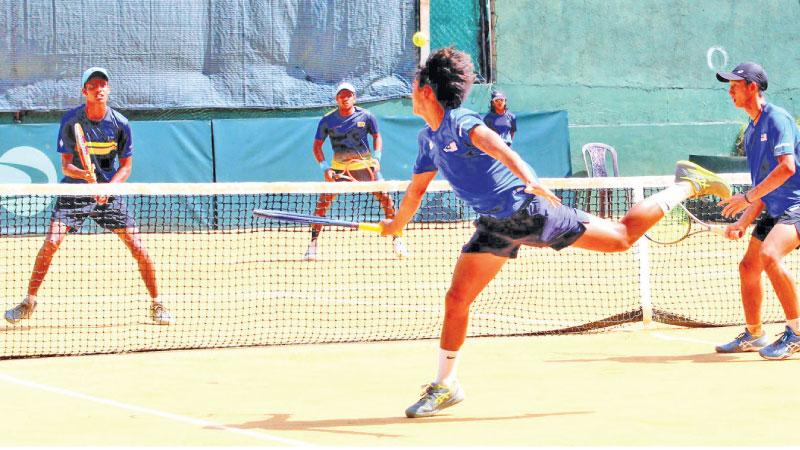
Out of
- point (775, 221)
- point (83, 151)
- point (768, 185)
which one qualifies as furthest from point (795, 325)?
point (83, 151)

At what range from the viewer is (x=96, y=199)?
8797 millimetres

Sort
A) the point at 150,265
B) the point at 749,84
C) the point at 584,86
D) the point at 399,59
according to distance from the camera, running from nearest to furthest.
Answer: the point at 749,84
the point at 150,265
the point at 399,59
the point at 584,86

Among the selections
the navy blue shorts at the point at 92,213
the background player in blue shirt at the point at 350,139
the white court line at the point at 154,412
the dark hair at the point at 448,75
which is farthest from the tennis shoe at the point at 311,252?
the dark hair at the point at 448,75

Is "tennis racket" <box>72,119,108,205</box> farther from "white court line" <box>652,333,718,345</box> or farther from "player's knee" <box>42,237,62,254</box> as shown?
"white court line" <box>652,333,718,345</box>

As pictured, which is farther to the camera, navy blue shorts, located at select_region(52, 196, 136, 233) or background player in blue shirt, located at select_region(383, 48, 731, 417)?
navy blue shorts, located at select_region(52, 196, 136, 233)

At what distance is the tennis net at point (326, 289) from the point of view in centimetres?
872

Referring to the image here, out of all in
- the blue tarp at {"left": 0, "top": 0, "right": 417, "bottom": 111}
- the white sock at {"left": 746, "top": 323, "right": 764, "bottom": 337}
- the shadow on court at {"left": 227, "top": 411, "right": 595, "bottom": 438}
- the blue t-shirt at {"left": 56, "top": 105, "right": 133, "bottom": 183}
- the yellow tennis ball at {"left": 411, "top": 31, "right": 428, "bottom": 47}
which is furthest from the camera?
the yellow tennis ball at {"left": 411, "top": 31, "right": 428, "bottom": 47}

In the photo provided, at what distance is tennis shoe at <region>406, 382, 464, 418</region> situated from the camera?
19.2ft

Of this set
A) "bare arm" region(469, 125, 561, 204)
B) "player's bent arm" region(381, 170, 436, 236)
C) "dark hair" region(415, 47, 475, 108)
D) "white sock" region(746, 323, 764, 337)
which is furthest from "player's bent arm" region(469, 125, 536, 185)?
"white sock" region(746, 323, 764, 337)

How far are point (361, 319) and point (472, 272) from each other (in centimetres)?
364

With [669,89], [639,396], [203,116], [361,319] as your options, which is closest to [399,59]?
[203,116]

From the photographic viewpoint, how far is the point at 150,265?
9.13 m

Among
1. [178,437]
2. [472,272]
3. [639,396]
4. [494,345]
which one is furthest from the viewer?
[494,345]

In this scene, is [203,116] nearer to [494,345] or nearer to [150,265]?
[150,265]
